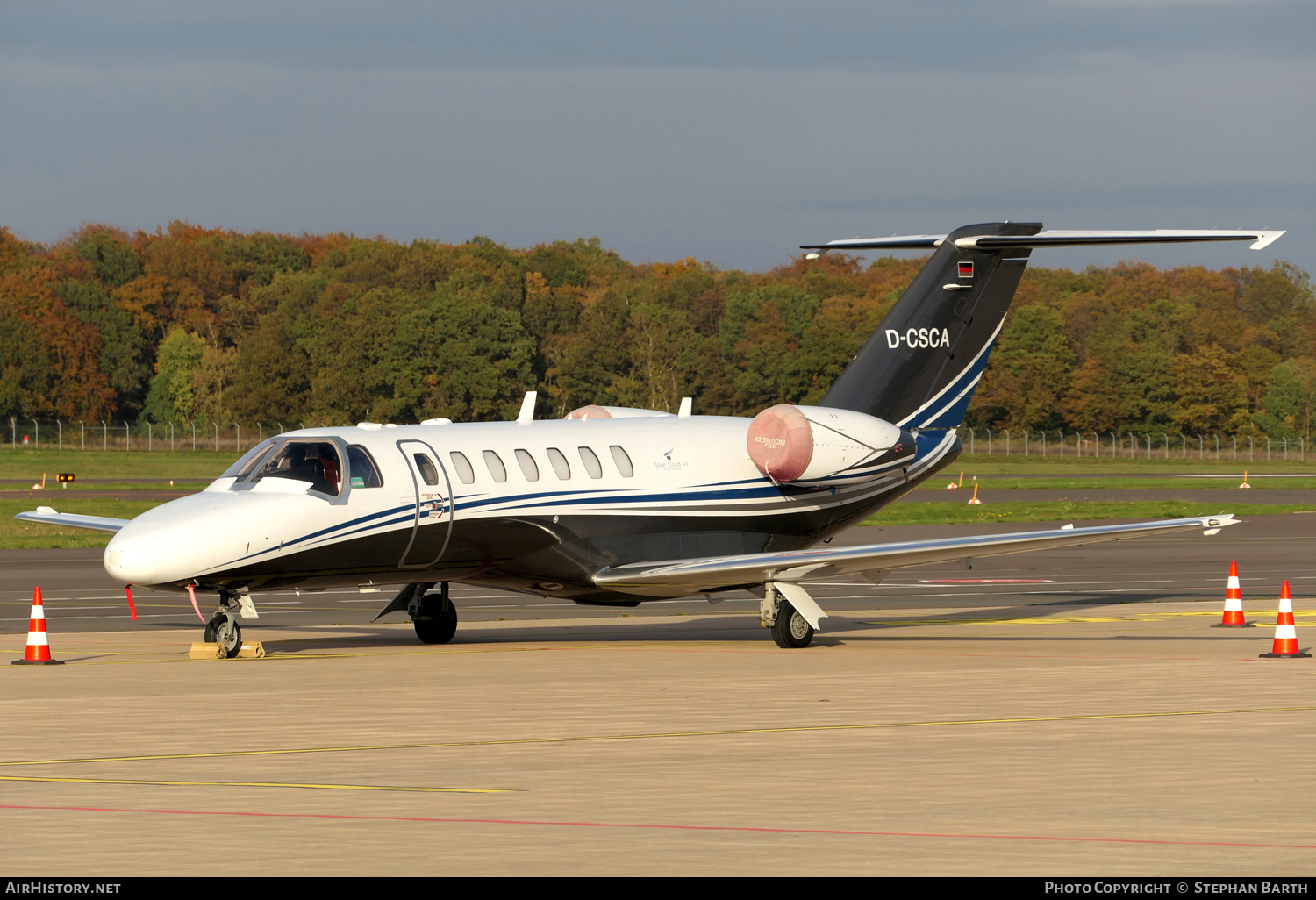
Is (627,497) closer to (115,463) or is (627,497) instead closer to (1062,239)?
(1062,239)

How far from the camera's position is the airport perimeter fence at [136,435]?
108688mm

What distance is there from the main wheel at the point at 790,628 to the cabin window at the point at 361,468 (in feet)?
17.2

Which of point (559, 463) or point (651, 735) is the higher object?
point (559, 463)

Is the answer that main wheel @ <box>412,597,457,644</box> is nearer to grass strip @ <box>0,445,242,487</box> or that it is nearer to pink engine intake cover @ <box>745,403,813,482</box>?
pink engine intake cover @ <box>745,403,813,482</box>

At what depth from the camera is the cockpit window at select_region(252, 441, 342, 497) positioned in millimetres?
21094

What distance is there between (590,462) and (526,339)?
98808 millimetres

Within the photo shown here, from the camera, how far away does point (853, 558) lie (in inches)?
846

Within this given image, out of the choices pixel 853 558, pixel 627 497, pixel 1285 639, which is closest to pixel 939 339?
pixel 627 497

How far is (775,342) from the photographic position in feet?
413

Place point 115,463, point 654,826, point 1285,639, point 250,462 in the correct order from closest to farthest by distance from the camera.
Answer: point 654,826 < point 1285,639 < point 250,462 < point 115,463

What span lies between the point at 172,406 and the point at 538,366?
27521 millimetres

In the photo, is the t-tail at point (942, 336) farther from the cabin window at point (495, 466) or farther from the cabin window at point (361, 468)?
the cabin window at point (361, 468)
